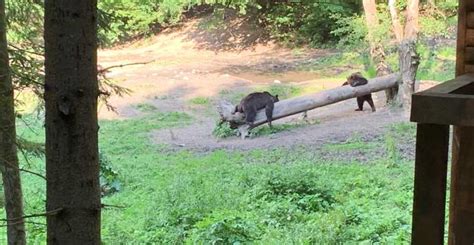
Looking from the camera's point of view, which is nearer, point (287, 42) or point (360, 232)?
point (360, 232)

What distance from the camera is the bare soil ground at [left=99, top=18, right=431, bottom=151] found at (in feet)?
50.3

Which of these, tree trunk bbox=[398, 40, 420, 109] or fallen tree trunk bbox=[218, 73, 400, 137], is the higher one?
tree trunk bbox=[398, 40, 420, 109]

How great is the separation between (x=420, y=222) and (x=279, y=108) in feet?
46.5

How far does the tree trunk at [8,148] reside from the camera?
4.23m

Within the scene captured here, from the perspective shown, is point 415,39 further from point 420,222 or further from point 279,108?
point 420,222

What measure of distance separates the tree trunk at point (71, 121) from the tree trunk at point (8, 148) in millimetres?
1844

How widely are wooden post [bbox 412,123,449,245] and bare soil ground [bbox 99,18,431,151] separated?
40.1 feet

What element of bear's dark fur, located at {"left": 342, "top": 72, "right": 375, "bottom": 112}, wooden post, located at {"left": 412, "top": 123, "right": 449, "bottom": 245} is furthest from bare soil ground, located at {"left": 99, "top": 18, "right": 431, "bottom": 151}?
wooden post, located at {"left": 412, "top": 123, "right": 449, "bottom": 245}

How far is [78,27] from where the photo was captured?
2340mm

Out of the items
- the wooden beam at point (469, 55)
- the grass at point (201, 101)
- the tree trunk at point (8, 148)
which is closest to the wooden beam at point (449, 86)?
the wooden beam at point (469, 55)

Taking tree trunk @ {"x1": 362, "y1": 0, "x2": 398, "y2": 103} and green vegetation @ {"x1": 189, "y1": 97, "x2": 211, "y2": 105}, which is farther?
green vegetation @ {"x1": 189, "y1": 97, "x2": 211, "y2": 105}

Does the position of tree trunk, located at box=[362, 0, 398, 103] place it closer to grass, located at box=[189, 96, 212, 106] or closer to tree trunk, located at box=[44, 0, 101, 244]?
grass, located at box=[189, 96, 212, 106]

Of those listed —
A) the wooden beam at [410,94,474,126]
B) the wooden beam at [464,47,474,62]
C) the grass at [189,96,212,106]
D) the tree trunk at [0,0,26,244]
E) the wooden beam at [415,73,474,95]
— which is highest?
the wooden beam at [464,47,474,62]

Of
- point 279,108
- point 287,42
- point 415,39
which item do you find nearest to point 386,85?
point 415,39
